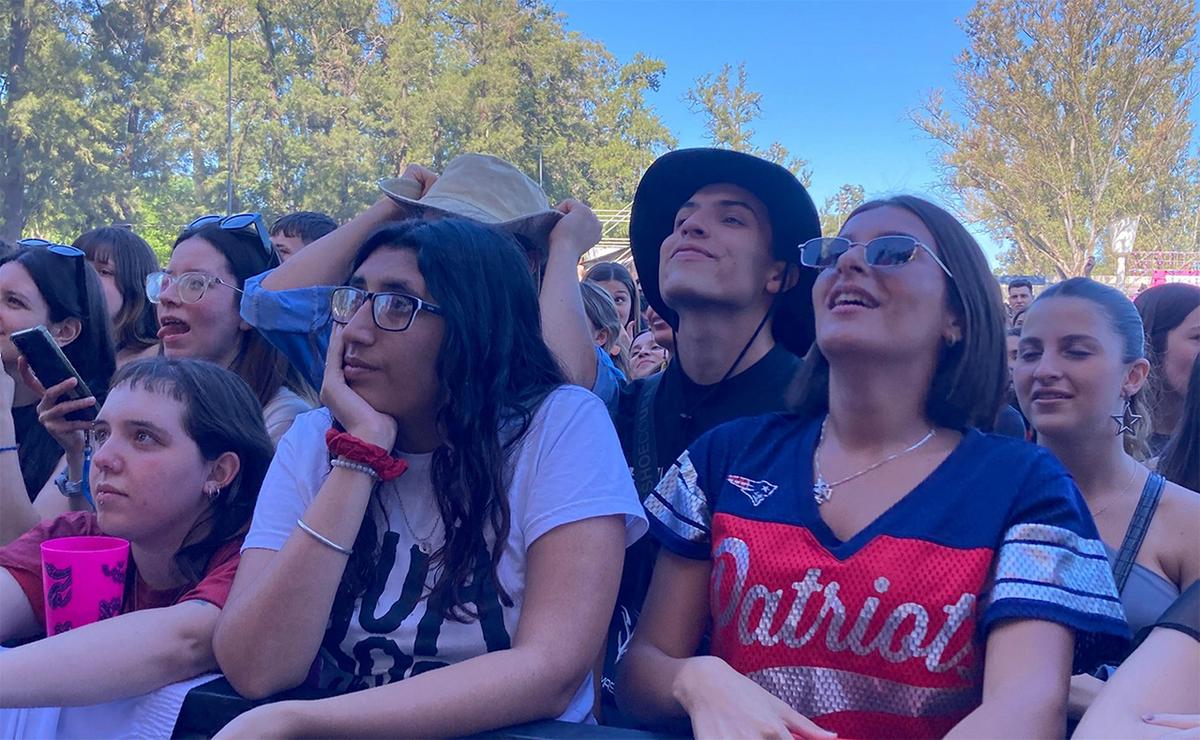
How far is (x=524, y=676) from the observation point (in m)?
1.62

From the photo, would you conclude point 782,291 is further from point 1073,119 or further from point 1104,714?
point 1073,119

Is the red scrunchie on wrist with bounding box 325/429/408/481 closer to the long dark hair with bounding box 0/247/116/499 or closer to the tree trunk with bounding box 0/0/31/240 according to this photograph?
the long dark hair with bounding box 0/247/116/499

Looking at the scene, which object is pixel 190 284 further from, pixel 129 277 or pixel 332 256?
pixel 129 277

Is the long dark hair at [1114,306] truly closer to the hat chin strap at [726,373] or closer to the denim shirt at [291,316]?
the hat chin strap at [726,373]

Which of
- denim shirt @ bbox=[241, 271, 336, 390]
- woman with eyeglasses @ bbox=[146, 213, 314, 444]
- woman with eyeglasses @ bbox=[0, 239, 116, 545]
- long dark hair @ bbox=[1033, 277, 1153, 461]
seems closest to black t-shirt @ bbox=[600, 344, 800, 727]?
long dark hair @ bbox=[1033, 277, 1153, 461]

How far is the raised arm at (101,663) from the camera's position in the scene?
5.48 feet

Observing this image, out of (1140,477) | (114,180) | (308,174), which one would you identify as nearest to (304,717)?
(1140,477)

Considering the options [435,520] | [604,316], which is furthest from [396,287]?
[604,316]

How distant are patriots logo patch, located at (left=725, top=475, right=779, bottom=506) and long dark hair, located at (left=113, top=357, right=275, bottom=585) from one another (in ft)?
3.62

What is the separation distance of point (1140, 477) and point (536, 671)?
166cm

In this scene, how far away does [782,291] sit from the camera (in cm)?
268

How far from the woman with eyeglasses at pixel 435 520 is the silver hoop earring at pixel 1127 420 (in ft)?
4.78

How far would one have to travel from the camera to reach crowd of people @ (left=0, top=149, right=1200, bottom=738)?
1565 mm

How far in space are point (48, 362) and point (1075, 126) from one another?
66.9 feet
